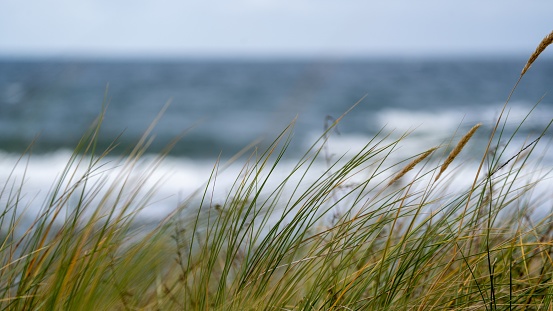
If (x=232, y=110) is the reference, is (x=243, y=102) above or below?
above

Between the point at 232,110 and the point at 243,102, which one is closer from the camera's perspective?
the point at 232,110

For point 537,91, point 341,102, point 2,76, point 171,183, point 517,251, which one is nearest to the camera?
point 517,251

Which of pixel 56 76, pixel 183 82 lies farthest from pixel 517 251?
pixel 183 82

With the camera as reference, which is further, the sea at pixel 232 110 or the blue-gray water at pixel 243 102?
the blue-gray water at pixel 243 102

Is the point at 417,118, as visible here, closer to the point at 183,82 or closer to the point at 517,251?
the point at 183,82

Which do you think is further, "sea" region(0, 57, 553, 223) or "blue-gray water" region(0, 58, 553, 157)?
"blue-gray water" region(0, 58, 553, 157)

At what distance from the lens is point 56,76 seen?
2.36 meters

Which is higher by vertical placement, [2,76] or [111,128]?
[2,76]

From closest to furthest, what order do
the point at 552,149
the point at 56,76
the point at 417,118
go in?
the point at 56,76
the point at 552,149
the point at 417,118

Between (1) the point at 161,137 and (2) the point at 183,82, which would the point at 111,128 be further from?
(2) the point at 183,82

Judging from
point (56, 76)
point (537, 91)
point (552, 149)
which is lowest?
point (56, 76)

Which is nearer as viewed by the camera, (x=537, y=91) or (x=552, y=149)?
(x=552, y=149)

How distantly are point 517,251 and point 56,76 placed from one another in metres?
1.68

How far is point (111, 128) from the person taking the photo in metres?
17.4
